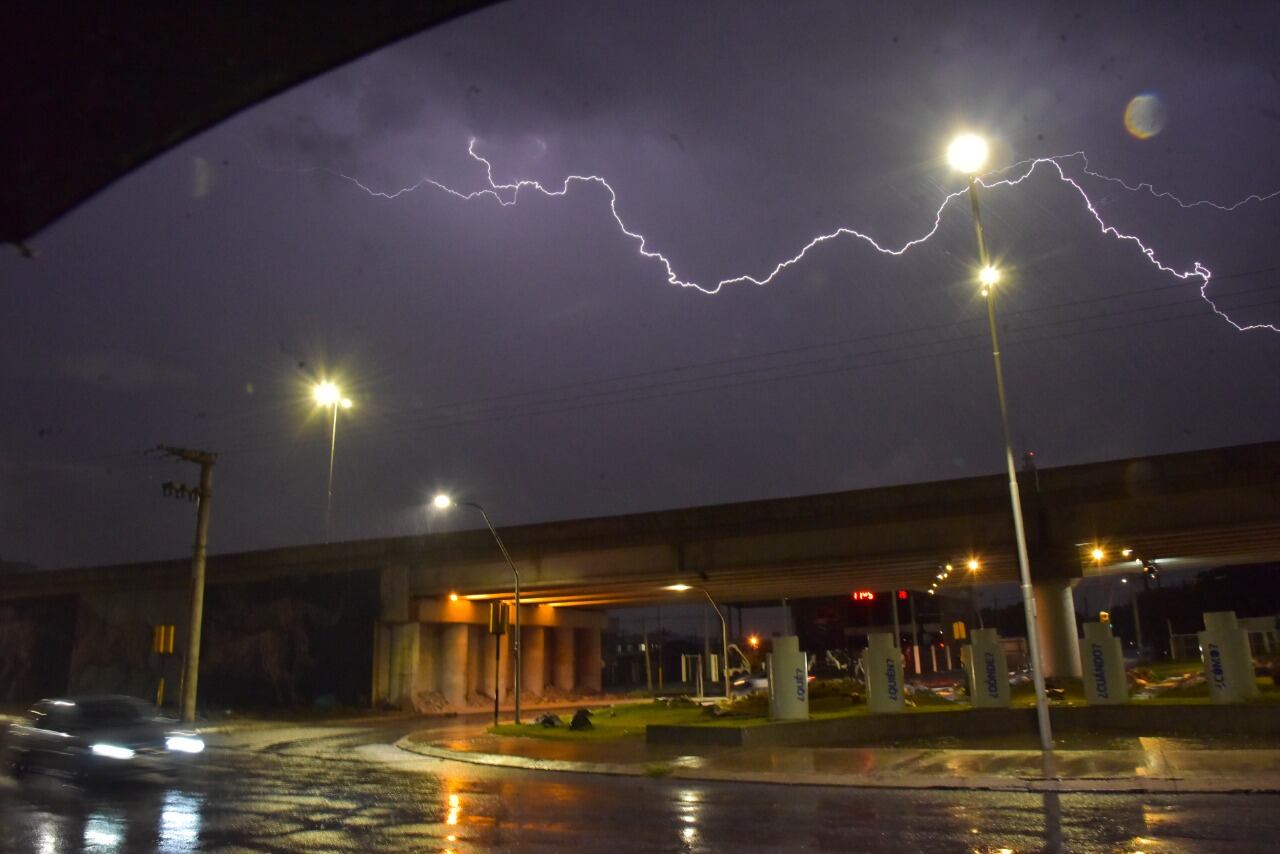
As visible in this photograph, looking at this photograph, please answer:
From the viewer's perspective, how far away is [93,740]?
1625 centimetres

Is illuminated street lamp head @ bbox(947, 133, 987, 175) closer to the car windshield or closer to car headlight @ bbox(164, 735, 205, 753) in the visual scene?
car headlight @ bbox(164, 735, 205, 753)

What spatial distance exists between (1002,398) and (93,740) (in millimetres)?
18219

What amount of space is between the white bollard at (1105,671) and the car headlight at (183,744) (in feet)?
68.7

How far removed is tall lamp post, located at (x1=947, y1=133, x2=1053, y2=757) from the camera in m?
17.9

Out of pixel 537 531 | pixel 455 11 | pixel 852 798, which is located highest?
pixel 537 531

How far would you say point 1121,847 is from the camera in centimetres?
965

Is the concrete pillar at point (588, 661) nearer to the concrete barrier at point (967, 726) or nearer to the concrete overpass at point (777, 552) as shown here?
the concrete overpass at point (777, 552)

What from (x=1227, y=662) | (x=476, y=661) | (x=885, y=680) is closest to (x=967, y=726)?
(x=885, y=680)

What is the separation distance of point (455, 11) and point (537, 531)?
1725 inches

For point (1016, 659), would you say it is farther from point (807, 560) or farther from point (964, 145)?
point (964, 145)

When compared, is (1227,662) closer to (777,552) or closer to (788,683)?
(788,683)

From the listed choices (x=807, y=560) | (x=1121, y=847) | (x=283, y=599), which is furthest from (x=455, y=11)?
(x=283, y=599)

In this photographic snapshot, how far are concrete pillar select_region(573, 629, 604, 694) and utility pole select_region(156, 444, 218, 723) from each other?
36.5 metres

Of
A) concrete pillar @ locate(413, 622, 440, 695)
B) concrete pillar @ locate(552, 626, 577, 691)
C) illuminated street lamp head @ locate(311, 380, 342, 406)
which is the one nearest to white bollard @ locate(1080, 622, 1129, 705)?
illuminated street lamp head @ locate(311, 380, 342, 406)
